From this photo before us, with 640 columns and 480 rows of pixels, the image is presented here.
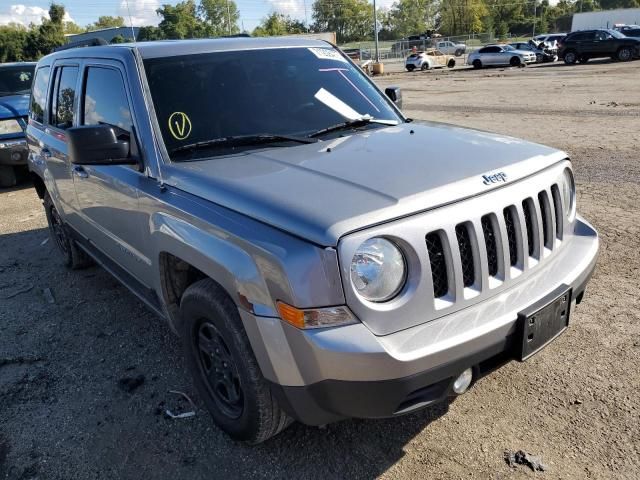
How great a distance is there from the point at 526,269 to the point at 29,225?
6646 millimetres

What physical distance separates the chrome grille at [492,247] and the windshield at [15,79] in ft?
32.4

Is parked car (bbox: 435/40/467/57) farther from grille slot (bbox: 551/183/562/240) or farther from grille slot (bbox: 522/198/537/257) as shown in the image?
grille slot (bbox: 522/198/537/257)

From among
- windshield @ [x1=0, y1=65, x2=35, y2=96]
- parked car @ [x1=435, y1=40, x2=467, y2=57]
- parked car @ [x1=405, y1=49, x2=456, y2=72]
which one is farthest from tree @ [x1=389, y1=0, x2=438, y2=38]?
windshield @ [x1=0, y1=65, x2=35, y2=96]

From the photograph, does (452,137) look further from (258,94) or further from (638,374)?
(638,374)

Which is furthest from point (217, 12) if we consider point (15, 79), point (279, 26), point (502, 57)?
point (15, 79)

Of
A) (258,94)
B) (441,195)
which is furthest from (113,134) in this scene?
(441,195)

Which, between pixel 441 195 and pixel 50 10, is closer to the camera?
pixel 441 195

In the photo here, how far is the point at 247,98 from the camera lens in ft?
10.9

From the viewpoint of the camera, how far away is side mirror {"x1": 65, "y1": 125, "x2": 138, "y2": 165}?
9.48 ft

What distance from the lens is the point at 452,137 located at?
318 centimetres

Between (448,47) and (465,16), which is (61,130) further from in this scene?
(465,16)

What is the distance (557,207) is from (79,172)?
10.5ft

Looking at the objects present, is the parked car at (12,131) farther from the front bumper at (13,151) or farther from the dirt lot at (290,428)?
the dirt lot at (290,428)

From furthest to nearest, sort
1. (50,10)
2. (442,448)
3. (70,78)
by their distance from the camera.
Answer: (50,10)
(70,78)
(442,448)
